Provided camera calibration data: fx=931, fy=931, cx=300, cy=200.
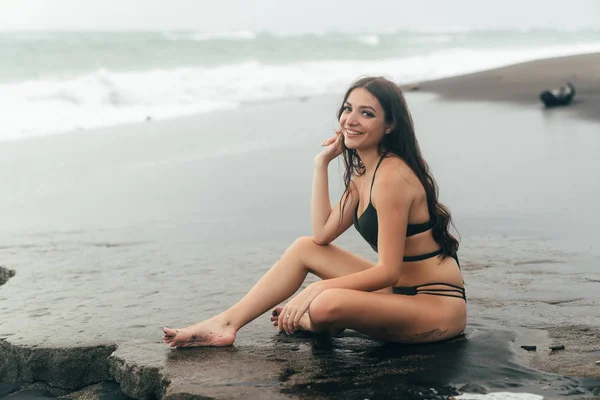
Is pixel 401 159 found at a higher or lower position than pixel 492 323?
higher

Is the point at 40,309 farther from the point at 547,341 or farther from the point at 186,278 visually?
the point at 547,341

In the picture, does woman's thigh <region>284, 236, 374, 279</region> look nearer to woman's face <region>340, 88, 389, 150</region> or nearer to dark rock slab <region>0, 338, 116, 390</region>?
woman's face <region>340, 88, 389, 150</region>

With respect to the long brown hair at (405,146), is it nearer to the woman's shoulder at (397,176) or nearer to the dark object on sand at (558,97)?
the woman's shoulder at (397,176)

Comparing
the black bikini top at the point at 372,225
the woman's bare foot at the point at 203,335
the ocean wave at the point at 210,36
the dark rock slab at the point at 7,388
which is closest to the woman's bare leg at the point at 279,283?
the woman's bare foot at the point at 203,335

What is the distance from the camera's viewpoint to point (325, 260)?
4.80 meters

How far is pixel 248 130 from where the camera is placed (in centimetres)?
1489

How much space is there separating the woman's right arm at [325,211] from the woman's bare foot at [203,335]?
0.66 meters

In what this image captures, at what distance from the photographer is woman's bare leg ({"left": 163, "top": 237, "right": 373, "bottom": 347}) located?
4.64 m

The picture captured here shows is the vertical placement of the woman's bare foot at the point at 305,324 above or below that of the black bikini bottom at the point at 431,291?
below

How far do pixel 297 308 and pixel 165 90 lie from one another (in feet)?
67.3

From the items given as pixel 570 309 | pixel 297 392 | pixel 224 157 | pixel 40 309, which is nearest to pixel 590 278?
pixel 570 309

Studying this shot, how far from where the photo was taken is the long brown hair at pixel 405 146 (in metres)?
4.54

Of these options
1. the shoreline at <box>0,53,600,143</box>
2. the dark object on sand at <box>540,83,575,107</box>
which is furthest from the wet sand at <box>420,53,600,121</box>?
the dark object on sand at <box>540,83,575,107</box>

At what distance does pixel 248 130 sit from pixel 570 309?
10.2 meters
